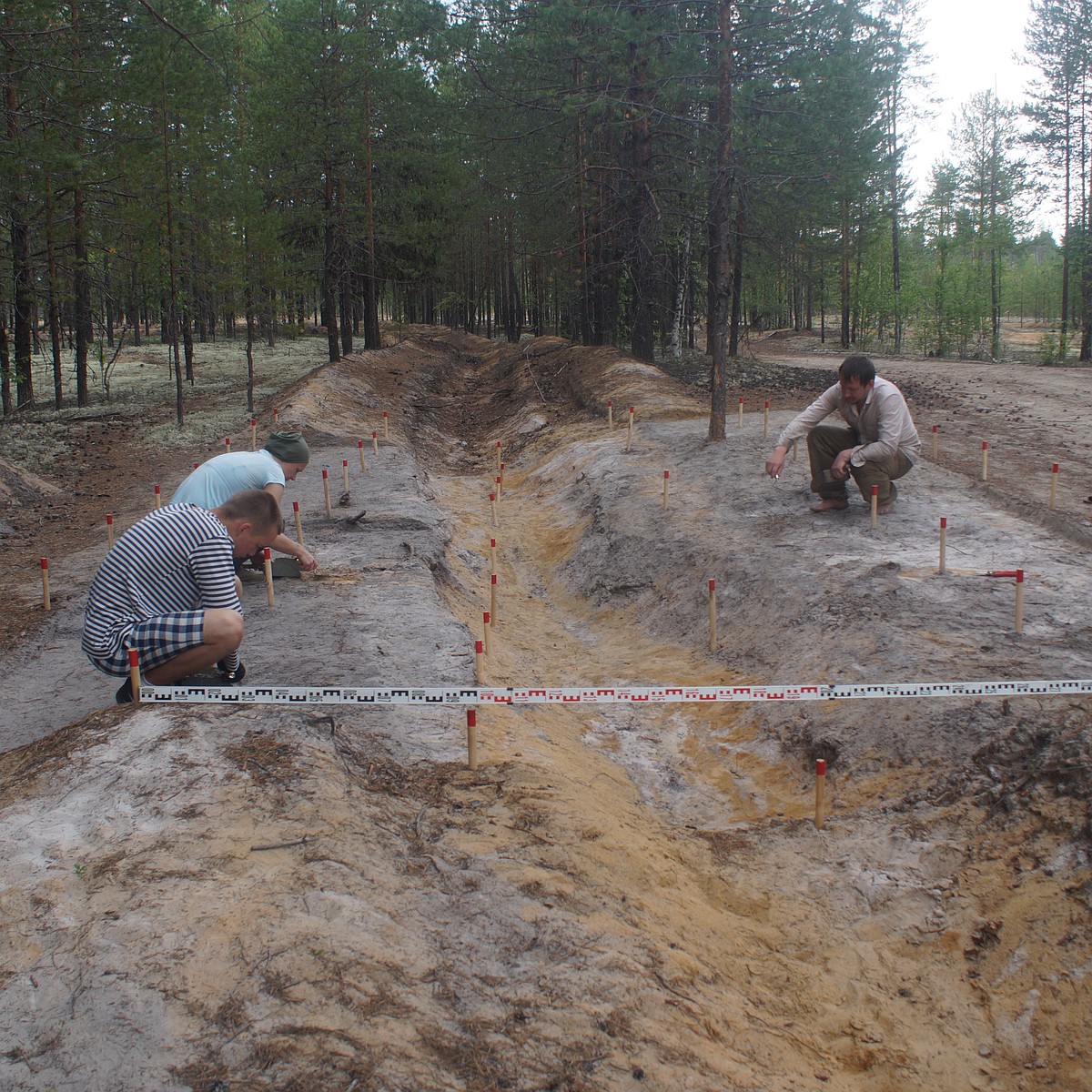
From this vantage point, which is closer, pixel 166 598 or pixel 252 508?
pixel 166 598

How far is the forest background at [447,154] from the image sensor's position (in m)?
15.8

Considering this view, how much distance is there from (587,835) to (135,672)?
2.58 meters

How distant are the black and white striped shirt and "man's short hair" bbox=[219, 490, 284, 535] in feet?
0.63

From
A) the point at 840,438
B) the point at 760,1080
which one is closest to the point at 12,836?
the point at 760,1080

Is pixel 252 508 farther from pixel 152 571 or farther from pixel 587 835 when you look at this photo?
pixel 587 835

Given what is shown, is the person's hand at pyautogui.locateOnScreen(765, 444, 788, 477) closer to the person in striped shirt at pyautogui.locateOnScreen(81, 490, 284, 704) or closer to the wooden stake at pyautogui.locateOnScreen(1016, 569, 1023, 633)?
the wooden stake at pyautogui.locateOnScreen(1016, 569, 1023, 633)

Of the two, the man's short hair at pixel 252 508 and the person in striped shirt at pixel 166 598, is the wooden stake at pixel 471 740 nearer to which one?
the person in striped shirt at pixel 166 598

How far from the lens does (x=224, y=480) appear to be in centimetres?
703

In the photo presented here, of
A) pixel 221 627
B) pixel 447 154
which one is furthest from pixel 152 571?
pixel 447 154

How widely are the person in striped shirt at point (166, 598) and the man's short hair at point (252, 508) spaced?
127 millimetres

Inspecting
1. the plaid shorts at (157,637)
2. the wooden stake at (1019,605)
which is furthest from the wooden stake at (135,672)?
the wooden stake at (1019,605)

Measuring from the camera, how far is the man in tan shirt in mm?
9078

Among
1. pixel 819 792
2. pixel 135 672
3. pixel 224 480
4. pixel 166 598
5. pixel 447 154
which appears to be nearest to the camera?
pixel 135 672

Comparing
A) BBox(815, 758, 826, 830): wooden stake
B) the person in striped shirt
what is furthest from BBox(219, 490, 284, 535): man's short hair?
BBox(815, 758, 826, 830): wooden stake
